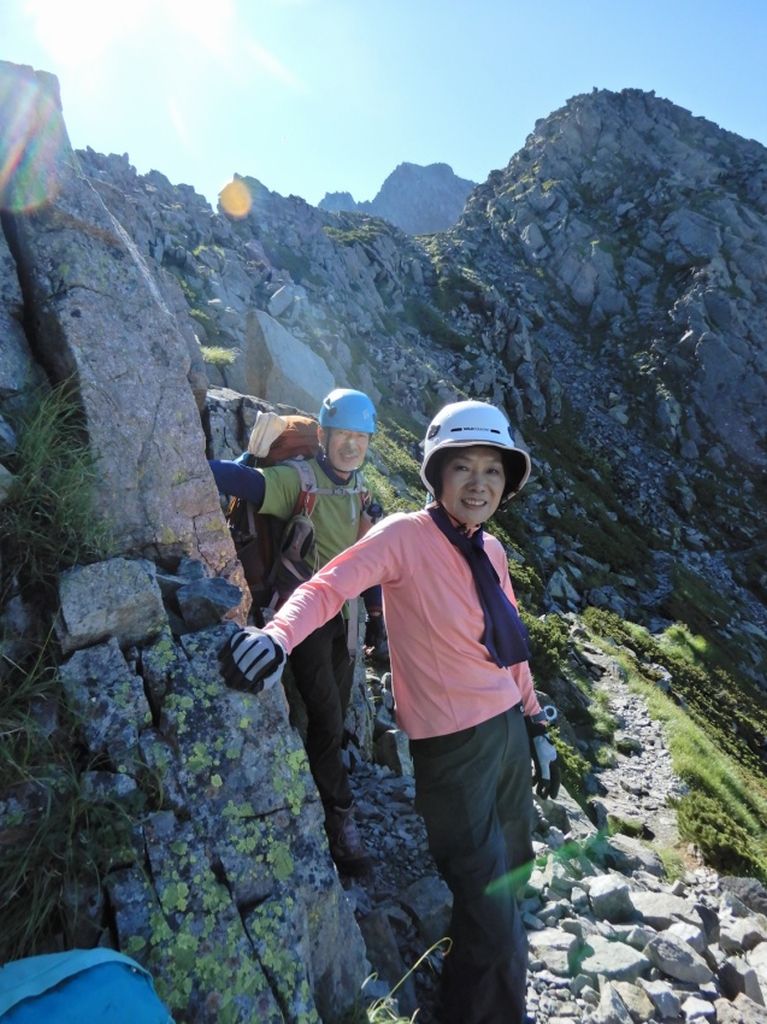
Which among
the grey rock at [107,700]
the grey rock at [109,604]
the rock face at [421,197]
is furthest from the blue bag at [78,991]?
the rock face at [421,197]

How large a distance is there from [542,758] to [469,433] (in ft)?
9.33

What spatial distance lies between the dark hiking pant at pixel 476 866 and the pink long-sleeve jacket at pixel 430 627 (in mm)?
171

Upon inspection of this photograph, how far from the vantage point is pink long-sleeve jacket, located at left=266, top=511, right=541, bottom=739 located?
4.10 m

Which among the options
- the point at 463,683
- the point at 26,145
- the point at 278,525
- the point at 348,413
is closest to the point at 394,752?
the point at 278,525

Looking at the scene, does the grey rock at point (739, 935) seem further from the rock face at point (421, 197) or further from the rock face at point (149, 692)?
the rock face at point (421, 197)

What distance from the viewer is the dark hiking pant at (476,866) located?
391 cm

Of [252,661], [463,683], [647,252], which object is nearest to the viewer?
[252,661]

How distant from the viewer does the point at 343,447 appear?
18.3 ft

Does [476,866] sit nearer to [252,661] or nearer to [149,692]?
[252,661]

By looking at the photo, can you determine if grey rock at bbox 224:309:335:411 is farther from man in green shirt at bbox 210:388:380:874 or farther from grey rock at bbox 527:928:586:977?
grey rock at bbox 527:928:586:977

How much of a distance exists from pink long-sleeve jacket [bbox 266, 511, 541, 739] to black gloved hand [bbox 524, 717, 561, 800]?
0.88m

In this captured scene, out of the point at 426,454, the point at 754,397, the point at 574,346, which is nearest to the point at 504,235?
the point at 574,346

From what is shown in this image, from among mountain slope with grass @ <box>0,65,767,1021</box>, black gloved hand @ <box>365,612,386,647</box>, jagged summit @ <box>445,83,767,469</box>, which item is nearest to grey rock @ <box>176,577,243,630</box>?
mountain slope with grass @ <box>0,65,767,1021</box>

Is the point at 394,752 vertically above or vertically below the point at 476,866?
below
